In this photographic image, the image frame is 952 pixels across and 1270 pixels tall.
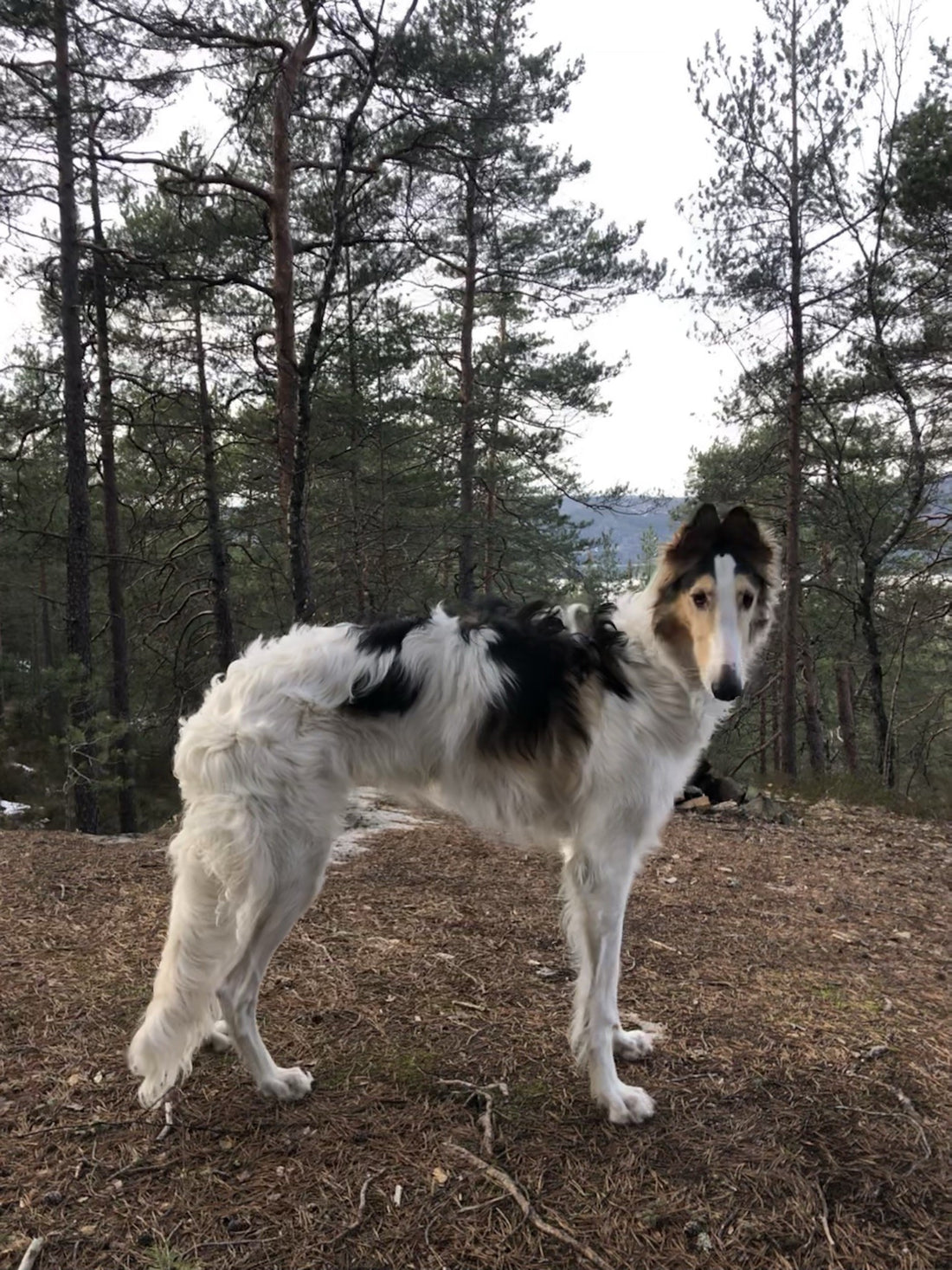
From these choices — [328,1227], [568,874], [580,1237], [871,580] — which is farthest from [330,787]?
[871,580]

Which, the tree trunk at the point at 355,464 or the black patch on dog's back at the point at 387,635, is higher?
the tree trunk at the point at 355,464

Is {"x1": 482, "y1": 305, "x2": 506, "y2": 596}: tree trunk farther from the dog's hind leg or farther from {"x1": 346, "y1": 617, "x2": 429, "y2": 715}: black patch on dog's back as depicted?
the dog's hind leg

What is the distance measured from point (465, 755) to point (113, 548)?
44.9ft

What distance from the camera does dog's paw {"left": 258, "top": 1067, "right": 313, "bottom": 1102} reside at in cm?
272

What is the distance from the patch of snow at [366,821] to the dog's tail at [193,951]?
2.82m

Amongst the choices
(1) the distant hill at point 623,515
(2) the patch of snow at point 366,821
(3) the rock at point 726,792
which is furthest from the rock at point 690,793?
(1) the distant hill at point 623,515

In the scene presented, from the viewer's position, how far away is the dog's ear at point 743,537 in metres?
2.85

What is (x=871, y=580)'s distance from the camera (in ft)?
45.2

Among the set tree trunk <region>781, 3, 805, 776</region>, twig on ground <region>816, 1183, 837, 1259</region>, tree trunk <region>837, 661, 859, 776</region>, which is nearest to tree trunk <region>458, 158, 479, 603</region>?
tree trunk <region>781, 3, 805, 776</region>

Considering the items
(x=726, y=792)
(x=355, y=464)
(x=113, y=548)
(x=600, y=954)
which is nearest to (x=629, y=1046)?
(x=600, y=954)

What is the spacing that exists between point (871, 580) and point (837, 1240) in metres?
13.4

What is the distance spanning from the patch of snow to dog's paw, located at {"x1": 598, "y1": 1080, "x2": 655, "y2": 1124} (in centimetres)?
319

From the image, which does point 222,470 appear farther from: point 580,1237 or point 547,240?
point 580,1237

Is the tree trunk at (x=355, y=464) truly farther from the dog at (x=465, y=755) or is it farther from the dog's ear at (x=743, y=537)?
the dog's ear at (x=743, y=537)
